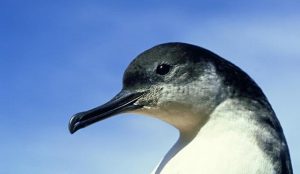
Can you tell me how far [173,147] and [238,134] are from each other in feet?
1.89

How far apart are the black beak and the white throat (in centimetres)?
53

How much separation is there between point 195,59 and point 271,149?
91cm

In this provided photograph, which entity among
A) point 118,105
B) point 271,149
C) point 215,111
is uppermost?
point 118,105

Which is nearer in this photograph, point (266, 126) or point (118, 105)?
point (266, 126)

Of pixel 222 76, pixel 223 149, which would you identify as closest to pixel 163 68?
pixel 222 76

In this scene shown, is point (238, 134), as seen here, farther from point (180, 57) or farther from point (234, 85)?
point (180, 57)

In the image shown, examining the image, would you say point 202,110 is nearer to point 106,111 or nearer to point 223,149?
point 223,149

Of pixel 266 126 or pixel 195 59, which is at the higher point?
pixel 195 59

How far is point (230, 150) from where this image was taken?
5984 mm

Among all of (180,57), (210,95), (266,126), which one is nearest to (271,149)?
(266,126)

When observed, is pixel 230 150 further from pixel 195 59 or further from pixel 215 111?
pixel 195 59

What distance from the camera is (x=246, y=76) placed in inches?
252

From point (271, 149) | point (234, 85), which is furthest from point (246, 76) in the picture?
point (271, 149)

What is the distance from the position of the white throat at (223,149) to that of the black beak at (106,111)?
0.53 meters
